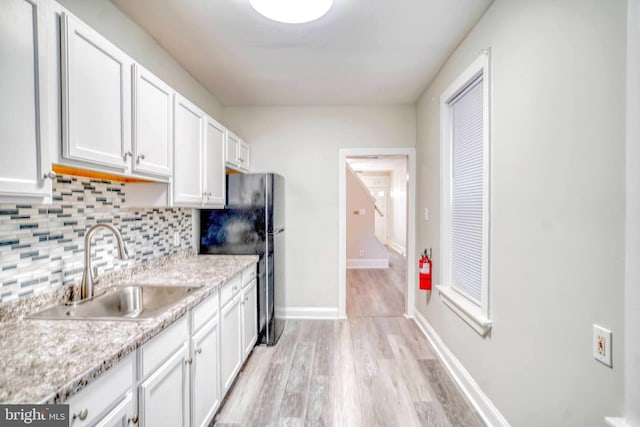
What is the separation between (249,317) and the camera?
2432 millimetres

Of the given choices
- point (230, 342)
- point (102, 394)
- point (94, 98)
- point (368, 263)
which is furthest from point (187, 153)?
point (368, 263)

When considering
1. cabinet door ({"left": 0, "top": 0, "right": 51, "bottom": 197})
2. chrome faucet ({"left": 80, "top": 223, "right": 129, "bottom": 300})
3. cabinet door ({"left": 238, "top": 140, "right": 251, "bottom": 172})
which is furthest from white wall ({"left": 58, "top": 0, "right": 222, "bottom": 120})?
chrome faucet ({"left": 80, "top": 223, "right": 129, "bottom": 300})

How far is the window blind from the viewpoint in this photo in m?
2.03

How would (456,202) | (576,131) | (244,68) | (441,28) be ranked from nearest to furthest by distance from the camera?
(576,131) → (441,28) → (456,202) → (244,68)

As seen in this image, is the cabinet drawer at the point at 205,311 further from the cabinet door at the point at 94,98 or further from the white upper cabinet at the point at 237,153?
the white upper cabinet at the point at 237,153

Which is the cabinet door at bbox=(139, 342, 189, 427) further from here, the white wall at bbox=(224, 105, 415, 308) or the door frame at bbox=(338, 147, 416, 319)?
the door frame at bbox=(338, 147, 416, 319)

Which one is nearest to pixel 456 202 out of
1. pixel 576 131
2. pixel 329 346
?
pixel 576 131

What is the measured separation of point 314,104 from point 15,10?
107 inches

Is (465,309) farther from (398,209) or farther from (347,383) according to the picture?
(398,209)

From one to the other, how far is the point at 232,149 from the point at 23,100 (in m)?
1.96

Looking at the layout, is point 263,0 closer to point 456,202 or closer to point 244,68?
point 244,68

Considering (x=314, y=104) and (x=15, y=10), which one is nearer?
Result: (x=15, y=10)

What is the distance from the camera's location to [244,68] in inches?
99.3

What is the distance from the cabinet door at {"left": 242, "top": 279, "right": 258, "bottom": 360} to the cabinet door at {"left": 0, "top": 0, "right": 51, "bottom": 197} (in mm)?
1612
